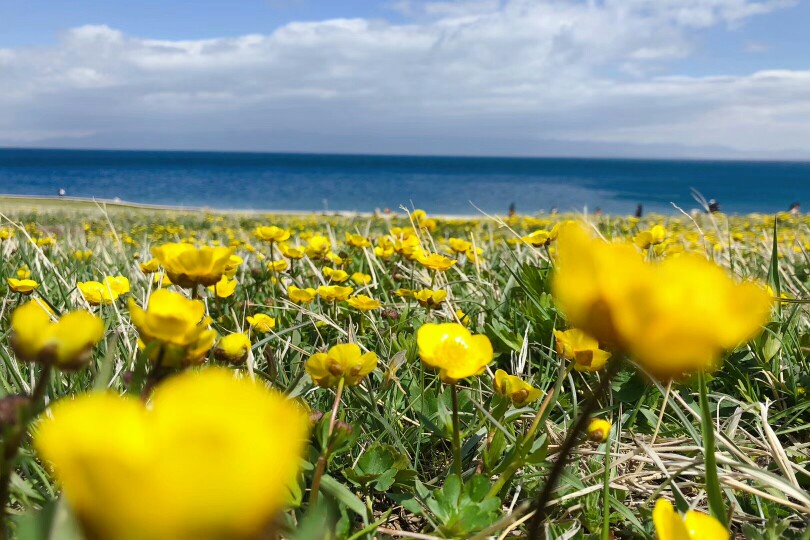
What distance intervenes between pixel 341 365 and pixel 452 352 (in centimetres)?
23

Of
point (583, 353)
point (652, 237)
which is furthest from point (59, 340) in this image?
point (652, 237)

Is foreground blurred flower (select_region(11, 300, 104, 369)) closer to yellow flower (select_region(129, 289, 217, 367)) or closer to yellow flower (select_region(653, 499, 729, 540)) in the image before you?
yellow flower (select_region(129, 289, 217, 367))

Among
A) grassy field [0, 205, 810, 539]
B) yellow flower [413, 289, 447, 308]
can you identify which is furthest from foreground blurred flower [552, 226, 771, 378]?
yellow flower [413, 289, 447, 308]

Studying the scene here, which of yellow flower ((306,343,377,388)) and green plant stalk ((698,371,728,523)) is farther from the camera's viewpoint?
yellow flower ((306,343,377,388))

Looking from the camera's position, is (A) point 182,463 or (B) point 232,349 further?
(B) point 232,349

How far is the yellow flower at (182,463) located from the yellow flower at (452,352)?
752 millimetres

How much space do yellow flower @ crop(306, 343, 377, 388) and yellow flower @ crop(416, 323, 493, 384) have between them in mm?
123

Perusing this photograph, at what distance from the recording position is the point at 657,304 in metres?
0.55

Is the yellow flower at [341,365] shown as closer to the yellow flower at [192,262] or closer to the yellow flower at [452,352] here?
the yellow flower at [452,352]

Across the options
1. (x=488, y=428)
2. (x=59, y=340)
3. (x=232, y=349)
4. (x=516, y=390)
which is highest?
(x=59, y=340)

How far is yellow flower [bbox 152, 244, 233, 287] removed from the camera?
113 cm

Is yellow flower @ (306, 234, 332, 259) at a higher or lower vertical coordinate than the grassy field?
higher

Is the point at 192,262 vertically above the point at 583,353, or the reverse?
the point at 192,262

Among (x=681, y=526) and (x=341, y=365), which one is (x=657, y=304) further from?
(x=341, y=365)
